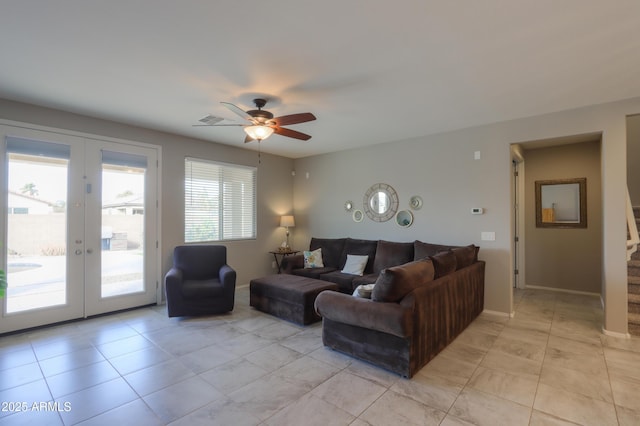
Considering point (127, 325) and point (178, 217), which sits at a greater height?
point (178, 217)

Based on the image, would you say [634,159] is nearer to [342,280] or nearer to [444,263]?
[444,263]

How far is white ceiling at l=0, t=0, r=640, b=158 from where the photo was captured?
206 cm

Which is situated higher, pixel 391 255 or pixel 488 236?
pixel 488 236

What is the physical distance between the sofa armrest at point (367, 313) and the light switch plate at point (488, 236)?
8.30 ft

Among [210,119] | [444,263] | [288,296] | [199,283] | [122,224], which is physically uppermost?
[210,119]

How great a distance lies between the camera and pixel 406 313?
2.57m

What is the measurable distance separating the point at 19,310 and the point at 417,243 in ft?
17.7

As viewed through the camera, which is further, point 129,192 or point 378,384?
point 129,192

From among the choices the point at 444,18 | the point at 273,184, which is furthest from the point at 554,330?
the point at 273,184

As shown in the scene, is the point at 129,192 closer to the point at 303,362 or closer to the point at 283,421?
the point at 303,362

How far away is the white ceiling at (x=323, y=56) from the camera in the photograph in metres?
2.06

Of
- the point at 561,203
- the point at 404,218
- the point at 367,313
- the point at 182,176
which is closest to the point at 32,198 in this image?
the point at 182,176

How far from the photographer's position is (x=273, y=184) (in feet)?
22.1

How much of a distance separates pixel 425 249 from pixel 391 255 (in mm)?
575
